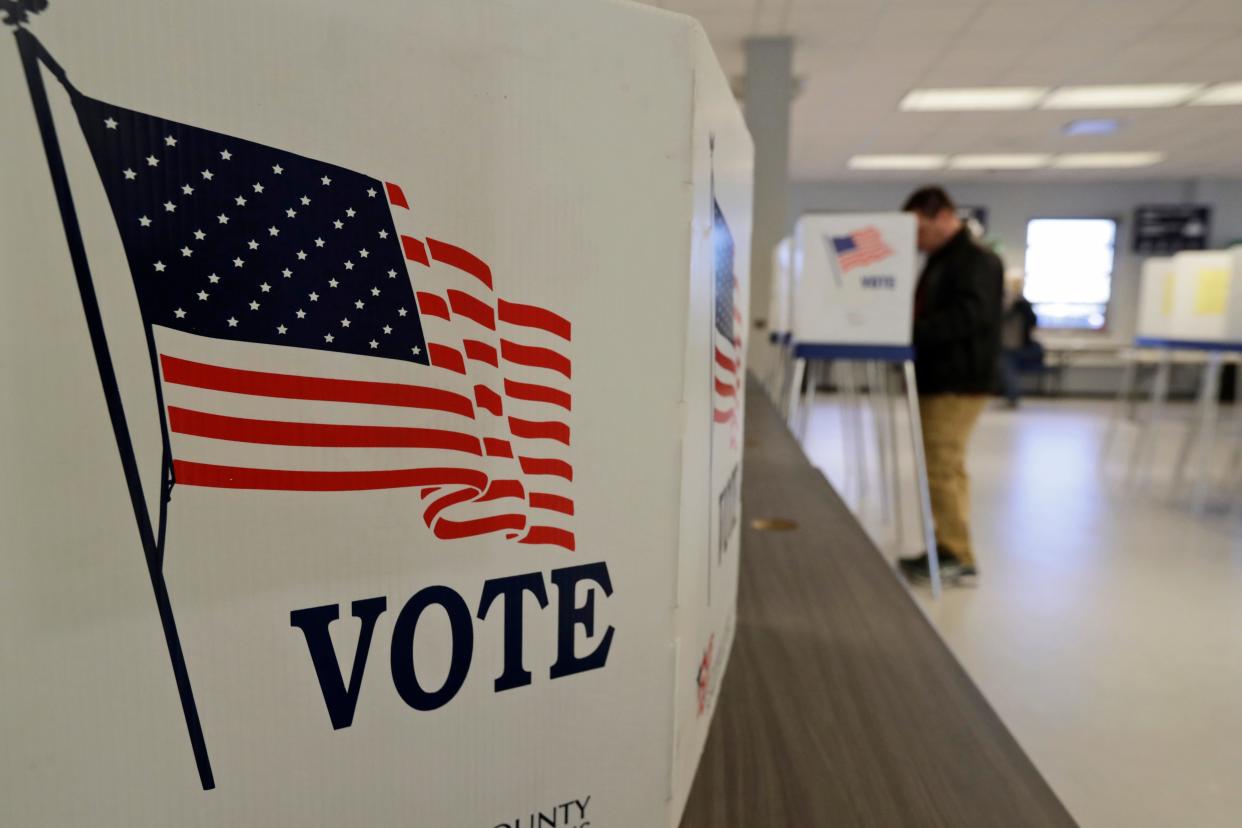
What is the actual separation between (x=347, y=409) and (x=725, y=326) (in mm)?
260

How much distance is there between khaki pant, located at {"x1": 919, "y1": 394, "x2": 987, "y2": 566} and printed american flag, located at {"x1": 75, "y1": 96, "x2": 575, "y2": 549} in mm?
2657

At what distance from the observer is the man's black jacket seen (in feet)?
8.62

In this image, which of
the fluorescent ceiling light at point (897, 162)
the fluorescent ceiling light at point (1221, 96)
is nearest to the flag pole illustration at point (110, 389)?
the fluorescent ceiling light at point (1221, 96)

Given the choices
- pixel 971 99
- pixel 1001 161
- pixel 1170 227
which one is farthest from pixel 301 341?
pixel 1170 227

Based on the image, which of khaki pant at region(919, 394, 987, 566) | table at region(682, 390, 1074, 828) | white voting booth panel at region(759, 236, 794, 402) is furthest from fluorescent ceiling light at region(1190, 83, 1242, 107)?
table at region(682, 390, 1074, 828)

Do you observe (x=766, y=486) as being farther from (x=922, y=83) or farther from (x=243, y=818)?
(x=922, y=83)

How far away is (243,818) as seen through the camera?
0.30m

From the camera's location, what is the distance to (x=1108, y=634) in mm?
2379

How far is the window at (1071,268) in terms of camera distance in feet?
32.0

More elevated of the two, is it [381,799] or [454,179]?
[454,179]

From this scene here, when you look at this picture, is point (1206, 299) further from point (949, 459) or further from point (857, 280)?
point (857, 280)

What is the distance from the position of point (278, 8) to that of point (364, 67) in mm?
31

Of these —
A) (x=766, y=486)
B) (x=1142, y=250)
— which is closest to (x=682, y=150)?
(x=766, y=486)

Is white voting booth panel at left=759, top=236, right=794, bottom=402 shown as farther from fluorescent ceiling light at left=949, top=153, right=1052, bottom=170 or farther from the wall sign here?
the wall sign
